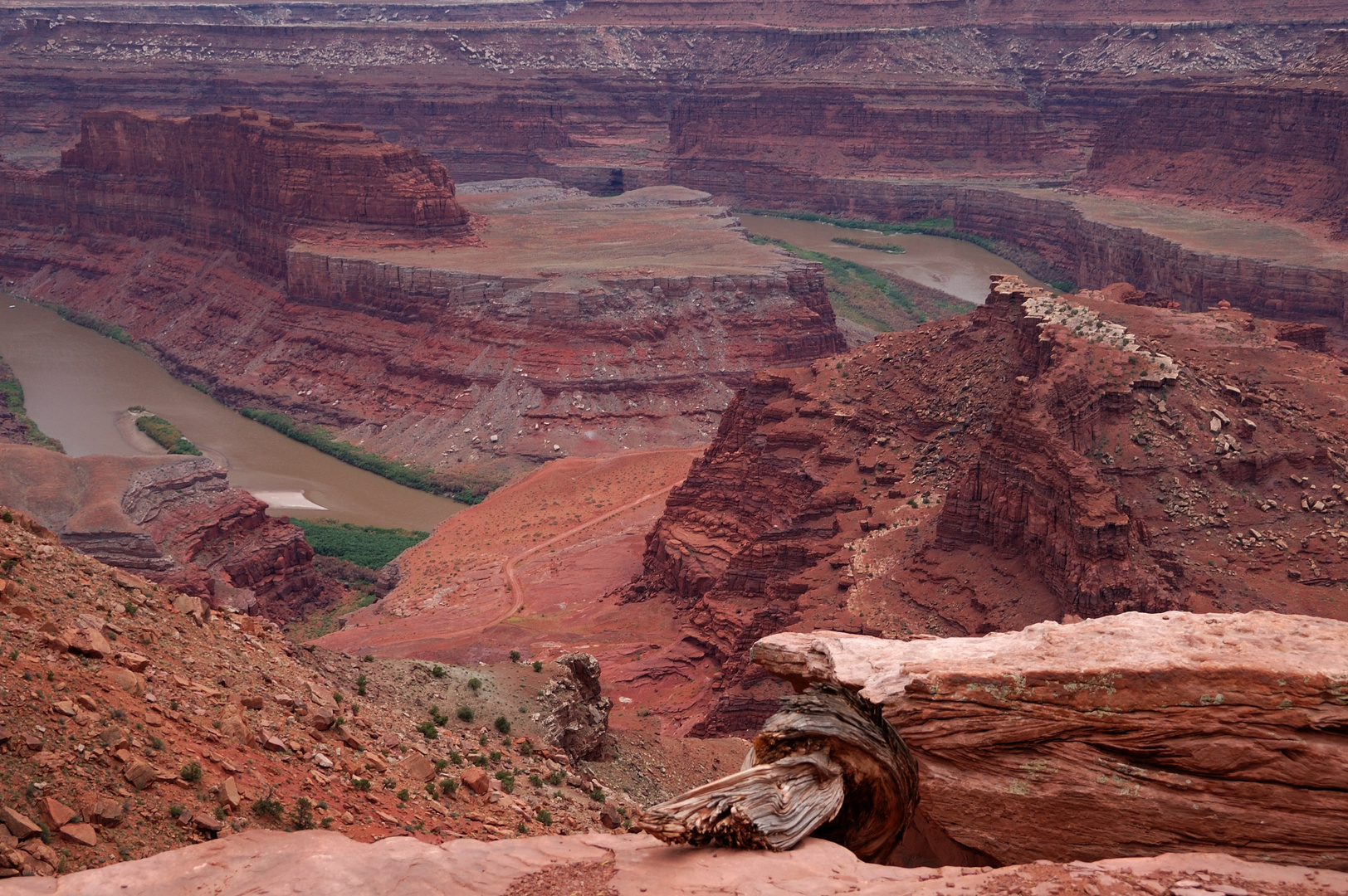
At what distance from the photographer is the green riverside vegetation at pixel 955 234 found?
400ft

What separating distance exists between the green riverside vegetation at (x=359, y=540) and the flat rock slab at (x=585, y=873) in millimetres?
45343

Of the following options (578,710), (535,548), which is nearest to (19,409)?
(535,548)

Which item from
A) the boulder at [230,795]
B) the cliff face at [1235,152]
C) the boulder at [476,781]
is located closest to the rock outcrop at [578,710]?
the boulder at [476,781]

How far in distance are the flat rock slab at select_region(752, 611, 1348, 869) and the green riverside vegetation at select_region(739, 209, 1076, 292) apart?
103m

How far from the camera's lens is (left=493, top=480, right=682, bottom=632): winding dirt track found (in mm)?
50375

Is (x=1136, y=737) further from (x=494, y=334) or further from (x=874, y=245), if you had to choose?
(x=874, y=245)

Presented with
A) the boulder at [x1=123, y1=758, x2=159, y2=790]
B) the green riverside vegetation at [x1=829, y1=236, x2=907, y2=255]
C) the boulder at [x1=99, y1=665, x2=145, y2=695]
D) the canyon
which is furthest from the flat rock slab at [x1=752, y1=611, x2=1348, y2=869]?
the green riverside vegetation at [x1=829, y1=236, x2=907, y2=255]

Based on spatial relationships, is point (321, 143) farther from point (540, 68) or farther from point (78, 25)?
point (78, 25)

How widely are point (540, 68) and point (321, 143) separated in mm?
84772

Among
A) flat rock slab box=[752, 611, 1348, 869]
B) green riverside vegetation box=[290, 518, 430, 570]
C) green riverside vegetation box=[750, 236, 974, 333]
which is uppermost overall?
flat rock slab box=[752, 611, 1348, 869]

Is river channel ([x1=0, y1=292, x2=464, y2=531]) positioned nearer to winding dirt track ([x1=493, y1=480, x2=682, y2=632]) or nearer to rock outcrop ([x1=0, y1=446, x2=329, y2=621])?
winding dirt track ([x1=493, y1=480, x2=682, y2=632])

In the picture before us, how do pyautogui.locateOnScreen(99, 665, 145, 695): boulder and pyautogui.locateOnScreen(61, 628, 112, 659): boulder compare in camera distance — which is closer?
pyautogui.locateOnScreen(99, 665, 145, 695): boulder

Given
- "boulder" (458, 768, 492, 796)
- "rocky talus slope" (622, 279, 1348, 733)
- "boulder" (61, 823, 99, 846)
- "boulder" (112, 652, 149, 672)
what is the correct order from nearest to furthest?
"boulder" (61, 823, 99, 846)
"boulder" (112, 652, 149, 672)
"boulder" (458, 768, 492, 796)
"rocky talus slope" (622, 279, 1348, 733)

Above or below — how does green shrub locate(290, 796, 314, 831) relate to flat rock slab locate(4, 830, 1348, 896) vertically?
below
